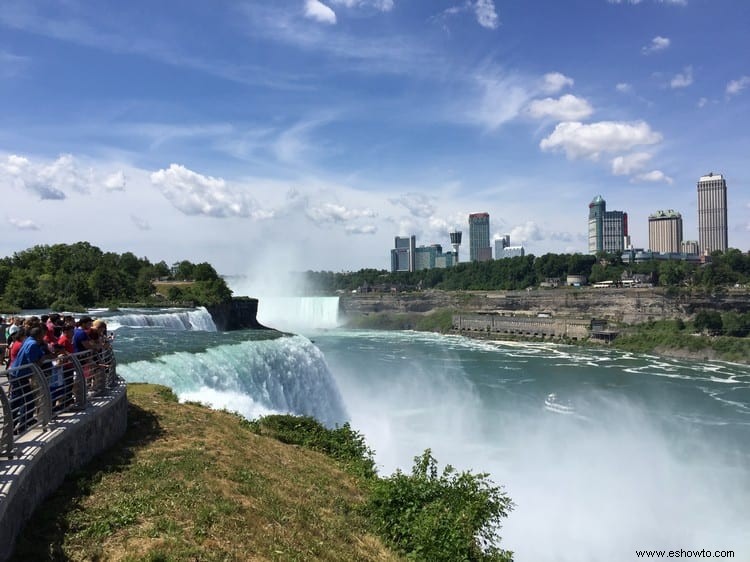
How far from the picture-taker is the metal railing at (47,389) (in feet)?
18.2

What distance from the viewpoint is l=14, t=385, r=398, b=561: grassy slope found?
5332mm

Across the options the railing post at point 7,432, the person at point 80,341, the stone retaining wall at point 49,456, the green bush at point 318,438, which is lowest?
the green bush at point 318,438

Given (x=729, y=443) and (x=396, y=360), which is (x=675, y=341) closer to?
(x=396, y=360)

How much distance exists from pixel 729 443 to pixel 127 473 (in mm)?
27414

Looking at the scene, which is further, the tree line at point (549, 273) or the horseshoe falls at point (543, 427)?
the tree line at point (549, 273)

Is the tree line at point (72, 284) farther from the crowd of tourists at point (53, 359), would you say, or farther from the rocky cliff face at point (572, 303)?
the rocky cliff face at point (572, 303)

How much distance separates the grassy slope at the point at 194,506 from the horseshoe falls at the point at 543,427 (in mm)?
6456

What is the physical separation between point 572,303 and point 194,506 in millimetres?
85073

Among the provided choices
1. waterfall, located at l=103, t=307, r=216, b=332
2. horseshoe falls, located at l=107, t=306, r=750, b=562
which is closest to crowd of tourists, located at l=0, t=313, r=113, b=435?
horseshoe falls, located at l=107, t=306, r=750, b=562

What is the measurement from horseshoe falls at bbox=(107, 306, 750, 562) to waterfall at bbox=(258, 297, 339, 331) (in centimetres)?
4898

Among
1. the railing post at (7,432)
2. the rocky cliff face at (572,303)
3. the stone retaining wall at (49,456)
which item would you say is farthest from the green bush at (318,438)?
the rocky cliff face at (572,303)

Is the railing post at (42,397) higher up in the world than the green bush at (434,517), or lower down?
higher up

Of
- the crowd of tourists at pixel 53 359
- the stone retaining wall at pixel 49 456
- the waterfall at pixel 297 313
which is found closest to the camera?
the stone retaining wall at pixel 49 456

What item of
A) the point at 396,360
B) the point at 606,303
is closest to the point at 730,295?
the point at 606,303
